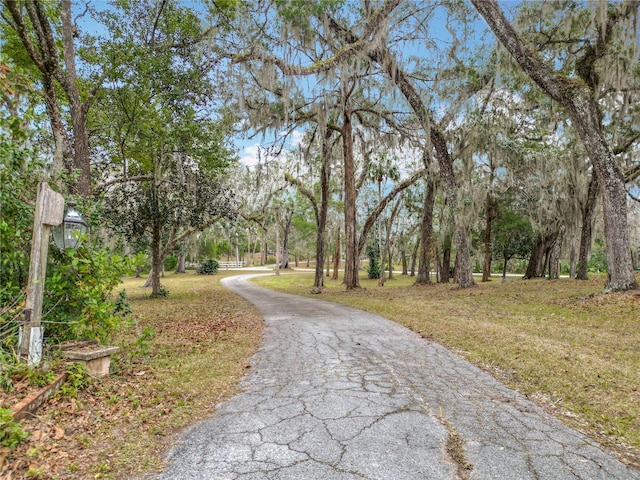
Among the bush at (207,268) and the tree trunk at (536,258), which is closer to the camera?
the tree trunk at (536,258)

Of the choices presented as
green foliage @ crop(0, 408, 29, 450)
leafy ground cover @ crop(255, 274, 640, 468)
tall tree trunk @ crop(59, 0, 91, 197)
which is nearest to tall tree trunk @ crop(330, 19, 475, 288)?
leafy ground cover @ crop(255, 274, 640, 468)

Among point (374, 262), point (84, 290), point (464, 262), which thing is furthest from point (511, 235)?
point (84, 290)

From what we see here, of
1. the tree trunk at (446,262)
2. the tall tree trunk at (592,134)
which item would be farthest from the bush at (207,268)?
the tall tree trunk at (592,134)

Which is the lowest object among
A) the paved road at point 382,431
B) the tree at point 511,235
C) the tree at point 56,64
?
the paved road at point 382,431

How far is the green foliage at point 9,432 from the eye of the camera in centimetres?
245

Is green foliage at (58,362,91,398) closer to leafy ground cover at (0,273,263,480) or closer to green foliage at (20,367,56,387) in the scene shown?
leafy ground cover at (0,273,263,480)

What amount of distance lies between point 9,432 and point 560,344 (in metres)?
6.55

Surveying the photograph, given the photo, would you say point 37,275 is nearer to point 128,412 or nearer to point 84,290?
point 84,290

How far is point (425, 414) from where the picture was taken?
3197 millimetres

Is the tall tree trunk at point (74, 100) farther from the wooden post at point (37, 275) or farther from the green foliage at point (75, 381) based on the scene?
the green foliage at point (75, 381)

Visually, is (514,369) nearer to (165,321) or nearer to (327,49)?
(165,321)

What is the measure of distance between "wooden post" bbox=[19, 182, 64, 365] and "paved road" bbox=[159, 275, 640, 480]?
1.91 metres

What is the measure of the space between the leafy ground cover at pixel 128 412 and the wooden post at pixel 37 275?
50 centimetres

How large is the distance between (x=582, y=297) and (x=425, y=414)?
8548mm
